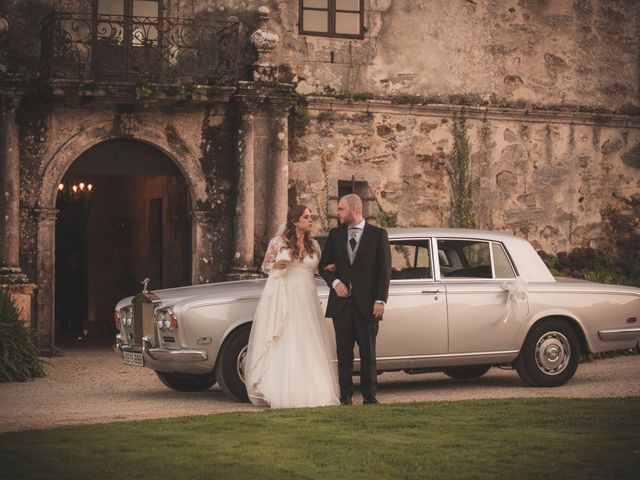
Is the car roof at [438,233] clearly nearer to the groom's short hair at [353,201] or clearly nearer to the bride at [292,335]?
the groom's short hair at [353,201]

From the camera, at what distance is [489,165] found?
20125 mm

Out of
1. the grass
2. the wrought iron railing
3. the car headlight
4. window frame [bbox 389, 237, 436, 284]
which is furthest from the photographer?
the wrought iron railing

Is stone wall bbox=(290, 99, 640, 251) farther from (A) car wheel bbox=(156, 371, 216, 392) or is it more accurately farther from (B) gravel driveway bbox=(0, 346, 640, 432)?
(A) car wheel bbox=(156, 371, 216, 392)

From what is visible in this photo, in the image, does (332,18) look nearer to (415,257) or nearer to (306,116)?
(306,116)

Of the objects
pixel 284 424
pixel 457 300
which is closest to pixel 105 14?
pixel 457 300

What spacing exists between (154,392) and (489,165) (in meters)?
8.78

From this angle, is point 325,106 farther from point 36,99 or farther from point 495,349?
point 495,349

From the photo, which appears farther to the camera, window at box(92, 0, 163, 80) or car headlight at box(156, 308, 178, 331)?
window at box(92, 0, 163, 80)

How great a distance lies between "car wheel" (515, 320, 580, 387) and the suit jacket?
228 centimetres

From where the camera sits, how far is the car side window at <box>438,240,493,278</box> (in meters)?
12.6

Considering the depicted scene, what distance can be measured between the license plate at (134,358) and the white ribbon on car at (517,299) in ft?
11.6

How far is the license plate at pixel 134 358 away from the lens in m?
12.1

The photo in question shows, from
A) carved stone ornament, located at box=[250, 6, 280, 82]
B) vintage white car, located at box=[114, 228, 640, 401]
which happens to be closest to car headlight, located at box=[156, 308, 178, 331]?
vintage white car, located at box=[114, 228, 640, 401]

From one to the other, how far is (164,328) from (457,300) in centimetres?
278
